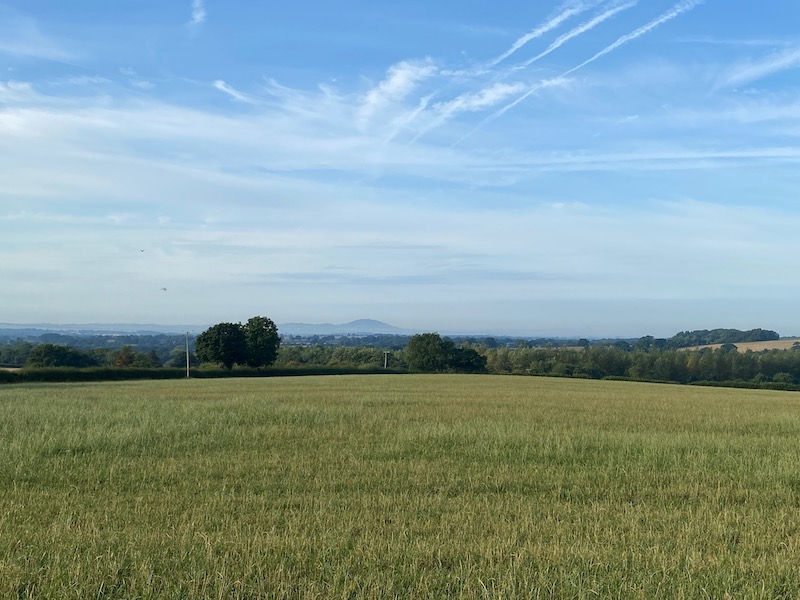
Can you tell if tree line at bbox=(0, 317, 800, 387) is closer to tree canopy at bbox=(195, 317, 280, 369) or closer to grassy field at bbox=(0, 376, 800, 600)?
tree canopy at bbox=(195, 317, 280, 369)

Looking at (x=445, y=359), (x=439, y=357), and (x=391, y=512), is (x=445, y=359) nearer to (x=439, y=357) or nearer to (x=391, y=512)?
(x=439, y=357)

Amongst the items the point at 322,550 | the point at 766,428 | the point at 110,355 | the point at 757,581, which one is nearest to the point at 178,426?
the point at 322,550

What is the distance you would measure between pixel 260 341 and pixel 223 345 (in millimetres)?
5900

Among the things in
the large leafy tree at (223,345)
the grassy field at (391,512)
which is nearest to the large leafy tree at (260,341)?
the large leafy tree at (223,345)

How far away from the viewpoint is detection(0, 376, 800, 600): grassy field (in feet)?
21.5

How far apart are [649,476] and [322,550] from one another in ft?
23.8

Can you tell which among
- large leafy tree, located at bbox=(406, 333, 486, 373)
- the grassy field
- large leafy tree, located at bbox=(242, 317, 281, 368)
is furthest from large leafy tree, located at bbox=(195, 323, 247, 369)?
the grassy field

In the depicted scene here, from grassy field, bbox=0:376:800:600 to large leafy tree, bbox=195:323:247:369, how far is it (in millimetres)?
81738

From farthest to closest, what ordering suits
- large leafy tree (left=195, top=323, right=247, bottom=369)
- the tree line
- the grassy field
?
the tree line < large leafy tree (left=195, top=323, right=247, bottom=369) < the grassy field

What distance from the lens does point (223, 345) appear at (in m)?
98.7

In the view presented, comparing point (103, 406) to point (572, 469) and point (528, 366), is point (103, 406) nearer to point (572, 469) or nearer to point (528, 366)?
point (572, 469)

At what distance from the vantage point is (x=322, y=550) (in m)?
7.38

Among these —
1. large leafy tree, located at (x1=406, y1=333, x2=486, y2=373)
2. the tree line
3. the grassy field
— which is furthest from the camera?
large leafy tree, located at (x1=406, y1=333, x2=486, y2=373)

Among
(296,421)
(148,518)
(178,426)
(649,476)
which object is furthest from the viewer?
(296,421)
